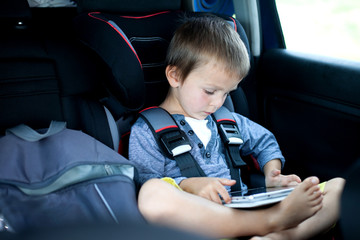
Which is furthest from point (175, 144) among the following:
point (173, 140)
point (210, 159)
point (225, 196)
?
point (225, 196)

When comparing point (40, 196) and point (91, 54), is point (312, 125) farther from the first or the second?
point (40, 196)

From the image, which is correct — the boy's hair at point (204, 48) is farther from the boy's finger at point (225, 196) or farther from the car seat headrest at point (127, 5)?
the boy's finger at point (225, 196)

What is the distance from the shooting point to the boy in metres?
0.99

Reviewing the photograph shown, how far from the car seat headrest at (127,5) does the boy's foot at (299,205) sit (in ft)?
2.74

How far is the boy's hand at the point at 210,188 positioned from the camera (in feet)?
3.45

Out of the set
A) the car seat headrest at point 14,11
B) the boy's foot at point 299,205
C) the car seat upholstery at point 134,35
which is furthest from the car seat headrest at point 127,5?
the boy's foot at point 299,205

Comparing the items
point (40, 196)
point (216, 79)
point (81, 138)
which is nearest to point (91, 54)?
→ point (81, 138)

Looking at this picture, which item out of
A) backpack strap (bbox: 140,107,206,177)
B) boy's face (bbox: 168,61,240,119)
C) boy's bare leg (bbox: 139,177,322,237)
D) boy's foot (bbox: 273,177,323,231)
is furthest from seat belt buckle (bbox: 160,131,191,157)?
boy's foot (bbox: 273,177,323,231)

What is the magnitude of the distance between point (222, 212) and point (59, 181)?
419 mm

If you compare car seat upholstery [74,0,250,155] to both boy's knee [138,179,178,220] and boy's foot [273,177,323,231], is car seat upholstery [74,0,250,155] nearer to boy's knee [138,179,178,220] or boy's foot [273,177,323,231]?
boy's knee [138,179,178,220]

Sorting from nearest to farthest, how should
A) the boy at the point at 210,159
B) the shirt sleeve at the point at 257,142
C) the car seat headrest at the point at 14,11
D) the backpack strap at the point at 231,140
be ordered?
the boy at the point at 210,159, the car seat headrest at the point at 14,11, the backpack strap at the point at 231,140, the shirt sleeve at the point at 257,142

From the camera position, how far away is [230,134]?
1.41 metres

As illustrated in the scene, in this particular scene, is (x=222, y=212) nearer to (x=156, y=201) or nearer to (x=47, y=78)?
(x=156, y=201)

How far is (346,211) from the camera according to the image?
444mm
